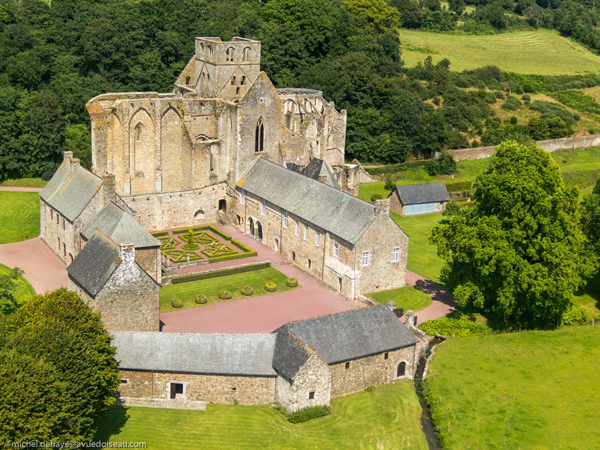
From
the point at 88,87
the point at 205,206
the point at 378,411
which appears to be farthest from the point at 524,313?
the point at 88,87

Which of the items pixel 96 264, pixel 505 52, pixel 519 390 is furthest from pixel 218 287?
pixel 505 52

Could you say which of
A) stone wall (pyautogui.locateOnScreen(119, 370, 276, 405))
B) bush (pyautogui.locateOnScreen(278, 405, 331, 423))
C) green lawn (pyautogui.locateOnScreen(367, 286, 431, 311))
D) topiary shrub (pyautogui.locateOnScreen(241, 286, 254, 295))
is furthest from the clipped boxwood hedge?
bush (pyautogui.locateOnScreen(278, 405, 331, 423))

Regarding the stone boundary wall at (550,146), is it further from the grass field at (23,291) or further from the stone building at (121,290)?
the stone building at (121,290)

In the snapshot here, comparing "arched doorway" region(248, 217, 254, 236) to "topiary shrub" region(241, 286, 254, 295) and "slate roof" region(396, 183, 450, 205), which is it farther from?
"slate roof" region(396, 183, 450, 205)

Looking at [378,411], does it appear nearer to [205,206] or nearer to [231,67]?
[205,206]

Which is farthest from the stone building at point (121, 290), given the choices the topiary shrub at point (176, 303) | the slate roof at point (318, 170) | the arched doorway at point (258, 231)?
the slate roof at point (318, 170)

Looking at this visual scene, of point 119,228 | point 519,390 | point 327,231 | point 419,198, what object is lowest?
point 519,390

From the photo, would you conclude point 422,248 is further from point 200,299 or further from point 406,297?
point 200,299
